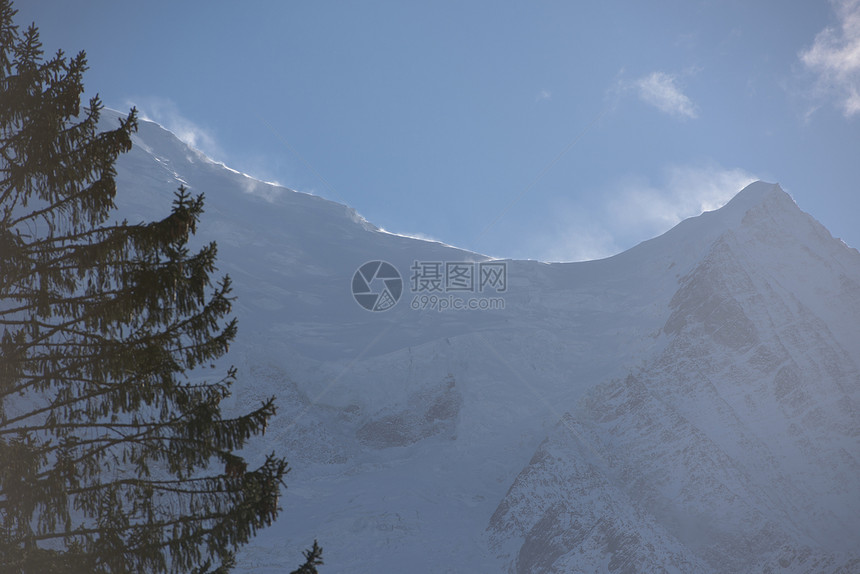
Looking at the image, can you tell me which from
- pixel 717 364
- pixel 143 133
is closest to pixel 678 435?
pixel 717 364

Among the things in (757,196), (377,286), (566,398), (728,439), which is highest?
(377,286)

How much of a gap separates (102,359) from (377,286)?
406ft

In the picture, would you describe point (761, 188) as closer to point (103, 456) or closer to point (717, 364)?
point (717, 364)

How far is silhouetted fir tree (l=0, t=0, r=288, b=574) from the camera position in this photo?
795cm

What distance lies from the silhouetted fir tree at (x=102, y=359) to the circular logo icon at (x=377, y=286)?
116084mm

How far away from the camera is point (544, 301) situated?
124562 mm

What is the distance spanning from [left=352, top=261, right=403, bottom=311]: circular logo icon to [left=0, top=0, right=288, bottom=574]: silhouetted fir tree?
11608 centimetres

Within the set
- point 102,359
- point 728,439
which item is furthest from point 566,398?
point 102,359

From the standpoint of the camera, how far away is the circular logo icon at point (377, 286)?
127 metres

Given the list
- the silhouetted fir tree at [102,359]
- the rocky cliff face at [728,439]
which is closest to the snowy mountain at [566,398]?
the rocky cliff face at [728,439]

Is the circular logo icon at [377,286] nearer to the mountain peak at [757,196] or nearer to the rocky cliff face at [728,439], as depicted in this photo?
the rocky cliff face at [728,439]

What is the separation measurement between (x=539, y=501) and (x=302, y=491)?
1170 inches

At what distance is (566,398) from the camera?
102875mm

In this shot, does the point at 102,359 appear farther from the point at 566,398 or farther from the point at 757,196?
the point at 757,196
